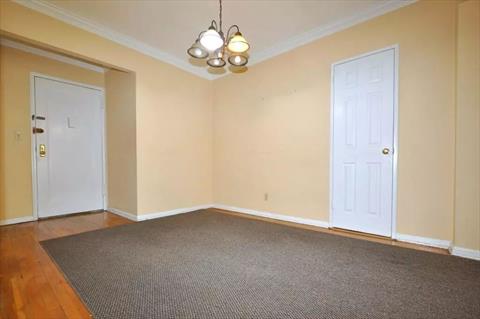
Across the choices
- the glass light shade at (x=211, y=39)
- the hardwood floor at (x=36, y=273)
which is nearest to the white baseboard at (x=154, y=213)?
the hardwood floor at (x=36, y=273)

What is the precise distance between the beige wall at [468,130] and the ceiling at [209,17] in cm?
76

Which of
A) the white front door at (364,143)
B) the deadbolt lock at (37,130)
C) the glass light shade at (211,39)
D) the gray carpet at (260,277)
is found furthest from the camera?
the deadbolt lock at (37,130)

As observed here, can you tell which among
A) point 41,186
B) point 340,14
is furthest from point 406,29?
point 41,186

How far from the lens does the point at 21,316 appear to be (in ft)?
4.75

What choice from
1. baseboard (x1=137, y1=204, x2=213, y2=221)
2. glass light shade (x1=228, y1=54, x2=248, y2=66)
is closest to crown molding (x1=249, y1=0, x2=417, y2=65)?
glass light shade (x1=228, y1=54, x2=248, y2=66)

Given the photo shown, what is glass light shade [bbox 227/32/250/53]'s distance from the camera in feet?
6.91

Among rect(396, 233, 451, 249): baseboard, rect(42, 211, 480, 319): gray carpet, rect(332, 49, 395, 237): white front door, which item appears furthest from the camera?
rect(332, 49, 395, 237): white front door

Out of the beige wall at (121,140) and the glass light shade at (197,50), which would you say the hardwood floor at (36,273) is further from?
the glass light shade at (197,50)

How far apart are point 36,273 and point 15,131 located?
254 cm

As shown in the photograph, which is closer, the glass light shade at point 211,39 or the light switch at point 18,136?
the glass light shade at point 211,39

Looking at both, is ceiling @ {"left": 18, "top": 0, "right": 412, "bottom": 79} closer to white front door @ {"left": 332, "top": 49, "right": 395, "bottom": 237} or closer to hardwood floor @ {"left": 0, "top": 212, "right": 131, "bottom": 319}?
white front door @ {"left": 332, "top": 49, "right": 395, "bottom": 237}

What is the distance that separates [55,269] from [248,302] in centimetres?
172

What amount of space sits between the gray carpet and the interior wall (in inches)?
24.9

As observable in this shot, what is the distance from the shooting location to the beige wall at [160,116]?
2941 millimetres
